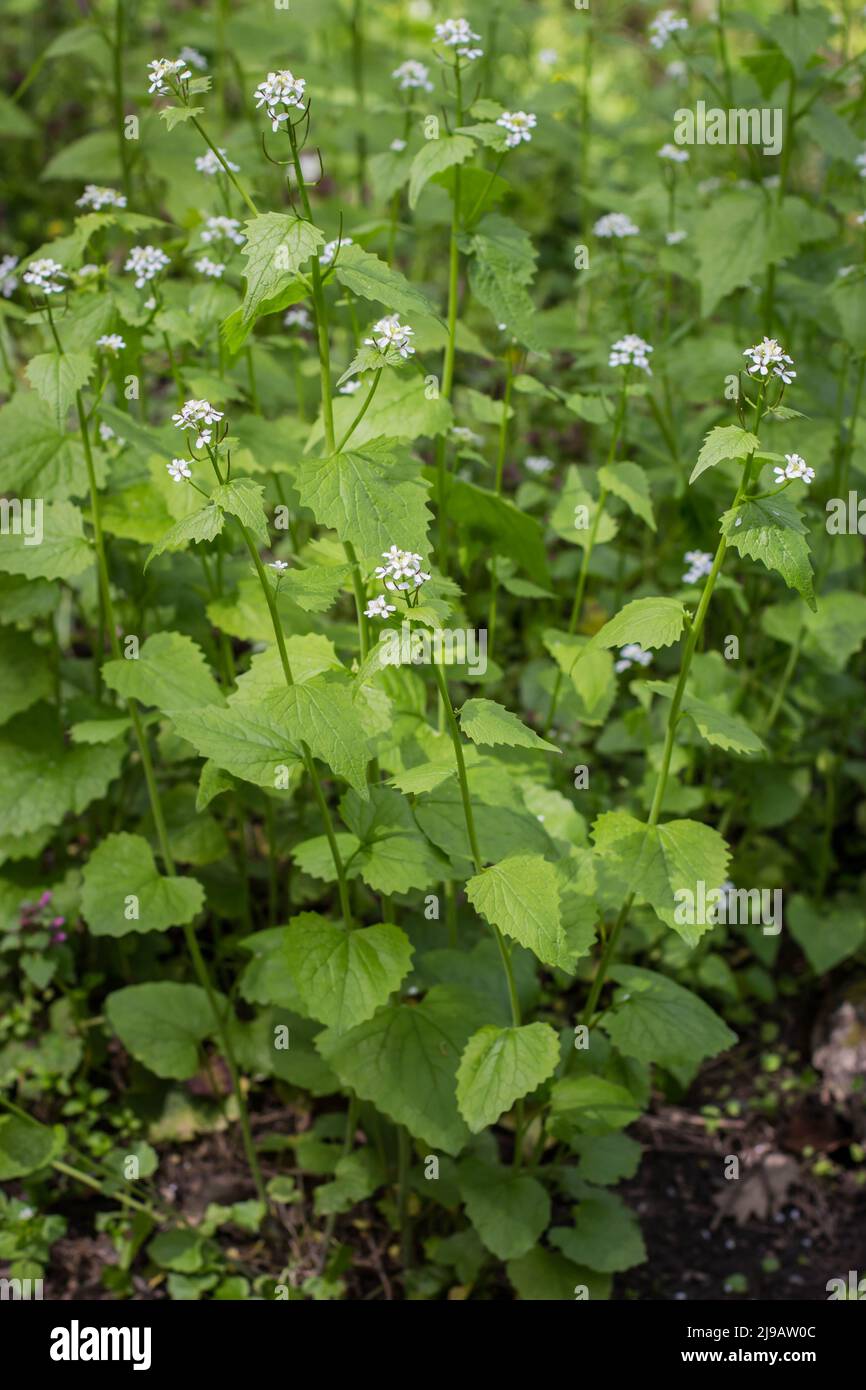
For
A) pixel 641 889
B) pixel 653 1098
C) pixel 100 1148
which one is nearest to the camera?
pixel 641 889

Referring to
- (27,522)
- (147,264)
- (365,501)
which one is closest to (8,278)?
(147,264)

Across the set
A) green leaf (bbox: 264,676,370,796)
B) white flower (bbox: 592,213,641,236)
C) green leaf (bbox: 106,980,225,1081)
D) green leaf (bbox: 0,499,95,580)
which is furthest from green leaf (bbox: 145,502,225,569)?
white flower (bbox: 592,213,641,236)

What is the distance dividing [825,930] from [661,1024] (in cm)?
125

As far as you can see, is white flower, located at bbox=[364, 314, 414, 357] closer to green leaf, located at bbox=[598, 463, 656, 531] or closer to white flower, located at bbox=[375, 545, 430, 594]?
white flower, located at bbox=[375, 545, 430, 594]

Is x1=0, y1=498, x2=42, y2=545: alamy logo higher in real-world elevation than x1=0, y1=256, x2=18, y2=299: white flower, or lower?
lower

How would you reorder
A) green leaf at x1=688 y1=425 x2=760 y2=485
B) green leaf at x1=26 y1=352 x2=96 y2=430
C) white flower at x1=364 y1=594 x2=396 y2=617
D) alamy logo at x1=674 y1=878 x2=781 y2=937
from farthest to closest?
alamy logo at x1=674 y1=878 x2=781 y2=937, green leaf at x1=26 y1=352 x2=96 y2=430, white flower at x1=364 y1=594 x2=396 y2=617, green leaf at x1=688 y1=425 x2=760 y2=485

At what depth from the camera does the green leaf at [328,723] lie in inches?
83.0

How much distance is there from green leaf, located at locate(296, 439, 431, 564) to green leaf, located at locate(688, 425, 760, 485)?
1.56 ft

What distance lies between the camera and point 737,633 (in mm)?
3986

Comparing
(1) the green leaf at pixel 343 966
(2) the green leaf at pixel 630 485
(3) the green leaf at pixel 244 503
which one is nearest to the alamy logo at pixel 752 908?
(2) the green leaf at pixel 630 485

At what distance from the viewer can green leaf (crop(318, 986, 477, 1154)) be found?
8.27ft

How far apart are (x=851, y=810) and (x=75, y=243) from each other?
2808 mm
